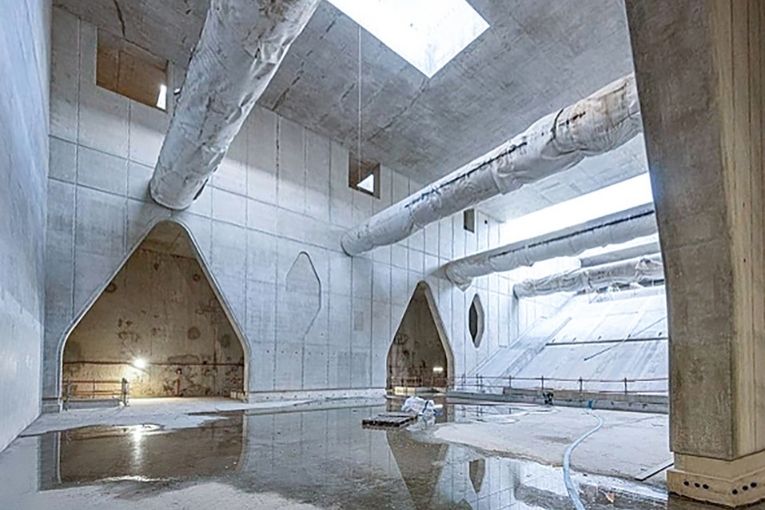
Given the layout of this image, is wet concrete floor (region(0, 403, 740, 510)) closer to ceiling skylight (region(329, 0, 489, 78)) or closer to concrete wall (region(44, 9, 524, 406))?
concrete wall (region(44, 9, 524, 406))

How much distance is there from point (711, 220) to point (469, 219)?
13555 mm

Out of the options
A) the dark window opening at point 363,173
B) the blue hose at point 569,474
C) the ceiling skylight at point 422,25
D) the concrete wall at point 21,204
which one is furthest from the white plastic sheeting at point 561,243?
the concrete wall at point 21,204

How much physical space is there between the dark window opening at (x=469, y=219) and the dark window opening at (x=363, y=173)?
3.41 meters

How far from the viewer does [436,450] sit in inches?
187

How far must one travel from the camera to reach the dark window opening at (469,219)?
16.4 m

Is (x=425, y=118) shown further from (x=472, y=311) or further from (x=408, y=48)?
(x=472, y=311)

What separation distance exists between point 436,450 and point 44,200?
684 cm

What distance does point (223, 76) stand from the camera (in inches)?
211

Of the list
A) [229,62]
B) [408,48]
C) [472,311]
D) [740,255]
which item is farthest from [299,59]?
[472,311]

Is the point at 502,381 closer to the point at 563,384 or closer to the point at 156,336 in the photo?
the point at 563,384

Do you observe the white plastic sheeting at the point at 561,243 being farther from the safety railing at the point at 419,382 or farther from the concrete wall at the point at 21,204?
the concrete wall at the point at 21,204

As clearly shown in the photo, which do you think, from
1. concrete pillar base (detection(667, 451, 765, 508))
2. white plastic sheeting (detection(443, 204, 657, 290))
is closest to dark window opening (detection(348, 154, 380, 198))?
white plastic sheeting (detection(443, 204, 657, 290))

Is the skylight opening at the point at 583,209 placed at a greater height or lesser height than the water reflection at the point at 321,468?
greater

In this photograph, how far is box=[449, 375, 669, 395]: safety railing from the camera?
10.6 m
